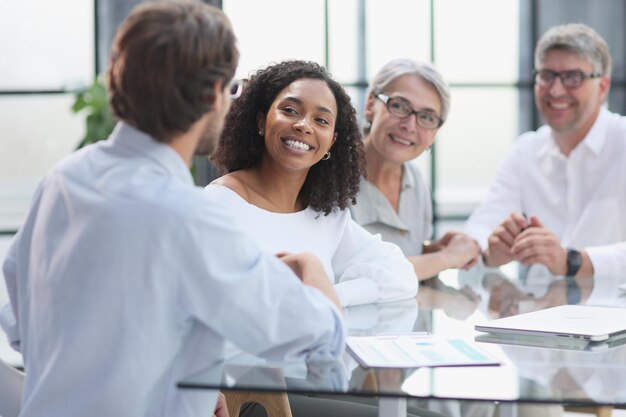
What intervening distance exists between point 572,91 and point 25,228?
2460 millimetres

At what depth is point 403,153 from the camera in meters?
2.97

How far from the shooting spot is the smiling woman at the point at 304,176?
7.40 ft

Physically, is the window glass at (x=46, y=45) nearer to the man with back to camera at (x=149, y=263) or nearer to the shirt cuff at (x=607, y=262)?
the shirt cuff at (x=607, y=262)

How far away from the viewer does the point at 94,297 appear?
1.42 meters

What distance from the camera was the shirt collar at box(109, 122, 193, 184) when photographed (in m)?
1.48

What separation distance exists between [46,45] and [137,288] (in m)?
4.35

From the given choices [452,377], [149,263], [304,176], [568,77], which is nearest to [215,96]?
[149,263]

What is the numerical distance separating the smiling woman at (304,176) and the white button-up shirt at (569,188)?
1.00 metres

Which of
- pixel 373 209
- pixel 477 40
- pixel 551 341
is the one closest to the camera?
pixel 551 341

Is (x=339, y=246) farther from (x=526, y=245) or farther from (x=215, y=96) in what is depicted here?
(x=215, y=96)

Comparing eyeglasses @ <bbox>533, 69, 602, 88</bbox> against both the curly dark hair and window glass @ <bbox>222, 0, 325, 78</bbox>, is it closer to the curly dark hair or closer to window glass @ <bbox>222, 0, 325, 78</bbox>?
the curly dark hair

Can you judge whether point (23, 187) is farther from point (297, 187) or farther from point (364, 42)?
point (297, 187)

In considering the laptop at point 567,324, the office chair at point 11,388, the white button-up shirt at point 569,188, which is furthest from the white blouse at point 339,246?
the white button-up shirt at point 569,188

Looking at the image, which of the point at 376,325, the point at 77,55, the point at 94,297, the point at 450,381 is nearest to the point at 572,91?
the point at 376,325
